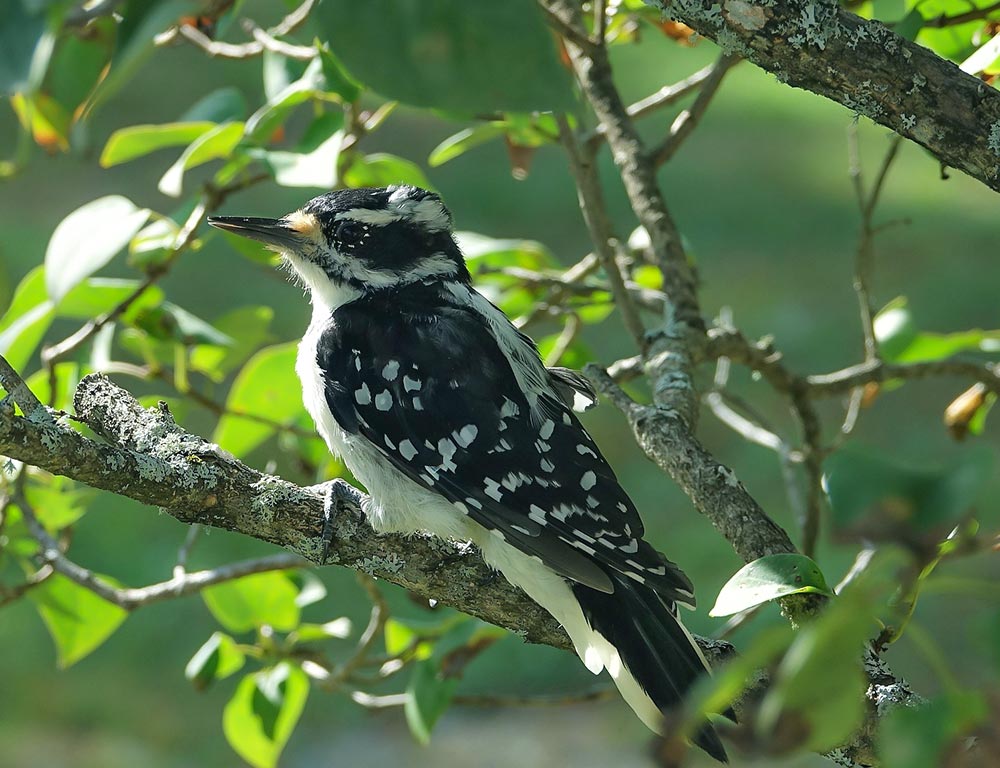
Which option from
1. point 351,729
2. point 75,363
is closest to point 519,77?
point 75,363

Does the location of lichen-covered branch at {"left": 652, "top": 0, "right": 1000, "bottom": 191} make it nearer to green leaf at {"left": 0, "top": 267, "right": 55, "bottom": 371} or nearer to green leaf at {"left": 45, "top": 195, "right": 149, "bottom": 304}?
green leaf at {"left": 45, "top": 195, "right": 149, "bottom": 304}

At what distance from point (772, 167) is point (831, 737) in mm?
8371

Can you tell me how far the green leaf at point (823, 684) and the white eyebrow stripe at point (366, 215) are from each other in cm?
218

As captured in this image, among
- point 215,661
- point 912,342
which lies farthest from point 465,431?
point 912,342

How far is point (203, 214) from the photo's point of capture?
2354 millimetres

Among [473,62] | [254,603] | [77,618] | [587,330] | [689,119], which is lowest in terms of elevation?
[587,330]

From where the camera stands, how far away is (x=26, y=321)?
7.12ft

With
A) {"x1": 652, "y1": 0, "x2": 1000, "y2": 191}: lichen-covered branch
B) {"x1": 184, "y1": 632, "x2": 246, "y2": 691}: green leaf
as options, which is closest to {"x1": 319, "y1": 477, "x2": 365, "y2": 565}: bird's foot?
{"x1": 184, "y1": 632, "x2": 246, "y2": 691}: green leaf

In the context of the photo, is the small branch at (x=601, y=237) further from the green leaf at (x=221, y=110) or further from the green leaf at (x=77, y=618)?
the green leaf at (x=77, y=618)

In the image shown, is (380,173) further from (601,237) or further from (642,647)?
(642,647)

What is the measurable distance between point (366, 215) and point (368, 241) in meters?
0.07

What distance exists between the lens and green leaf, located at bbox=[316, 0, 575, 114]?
644mm

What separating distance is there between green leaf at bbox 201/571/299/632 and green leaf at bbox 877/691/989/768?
1.89 m

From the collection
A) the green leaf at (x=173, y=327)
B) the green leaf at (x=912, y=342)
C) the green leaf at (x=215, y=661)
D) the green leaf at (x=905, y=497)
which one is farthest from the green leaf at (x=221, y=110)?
the green leaf at (x=905, y=497)
